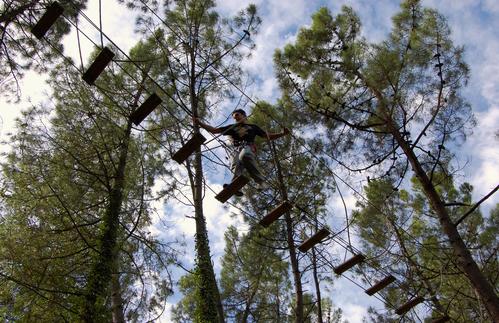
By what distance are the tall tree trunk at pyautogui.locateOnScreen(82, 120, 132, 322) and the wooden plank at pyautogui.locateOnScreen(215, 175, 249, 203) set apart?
2.77 metres

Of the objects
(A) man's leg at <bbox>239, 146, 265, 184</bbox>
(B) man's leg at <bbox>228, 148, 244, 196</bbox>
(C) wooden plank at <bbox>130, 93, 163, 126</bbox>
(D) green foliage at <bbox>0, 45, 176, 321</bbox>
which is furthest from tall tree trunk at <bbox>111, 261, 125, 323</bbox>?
(C) wooden plank at <bbox>130, 93, 163, 126</bbox>

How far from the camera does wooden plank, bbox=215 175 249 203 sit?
4.90 meters

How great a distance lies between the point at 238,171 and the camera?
552 cm

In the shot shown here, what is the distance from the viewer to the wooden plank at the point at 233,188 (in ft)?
16.1

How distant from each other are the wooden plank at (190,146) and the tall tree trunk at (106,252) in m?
3.05

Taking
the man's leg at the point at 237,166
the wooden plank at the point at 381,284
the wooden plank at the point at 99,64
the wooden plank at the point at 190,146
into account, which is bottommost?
the wooden plank at the point at 381,284

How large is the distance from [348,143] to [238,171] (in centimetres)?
268

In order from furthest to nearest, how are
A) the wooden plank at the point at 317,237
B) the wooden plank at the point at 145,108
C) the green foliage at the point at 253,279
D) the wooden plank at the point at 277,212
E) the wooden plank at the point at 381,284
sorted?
1. the green foliage at the point at 253,279
2. the wooden plank at the point at 381,284
3. the wooden plank at the point at 317,237
4. the wooden plank at the point at 277,212
5. the wooden plank at the point at 145,108

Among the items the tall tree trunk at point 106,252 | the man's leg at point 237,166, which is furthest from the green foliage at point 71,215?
the man's leg at point 237,166

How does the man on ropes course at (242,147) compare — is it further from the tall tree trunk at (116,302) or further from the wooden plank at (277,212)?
the tall tree trunk at (116,302)

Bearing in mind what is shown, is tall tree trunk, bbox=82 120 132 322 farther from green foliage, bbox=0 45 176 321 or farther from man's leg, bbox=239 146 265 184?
man's leg, bbox=239 146 265 184

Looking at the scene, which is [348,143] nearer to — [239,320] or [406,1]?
[406,1]

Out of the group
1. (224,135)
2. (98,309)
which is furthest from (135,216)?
(224,135)

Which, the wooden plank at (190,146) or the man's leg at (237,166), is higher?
the man's leg at (237,166)
